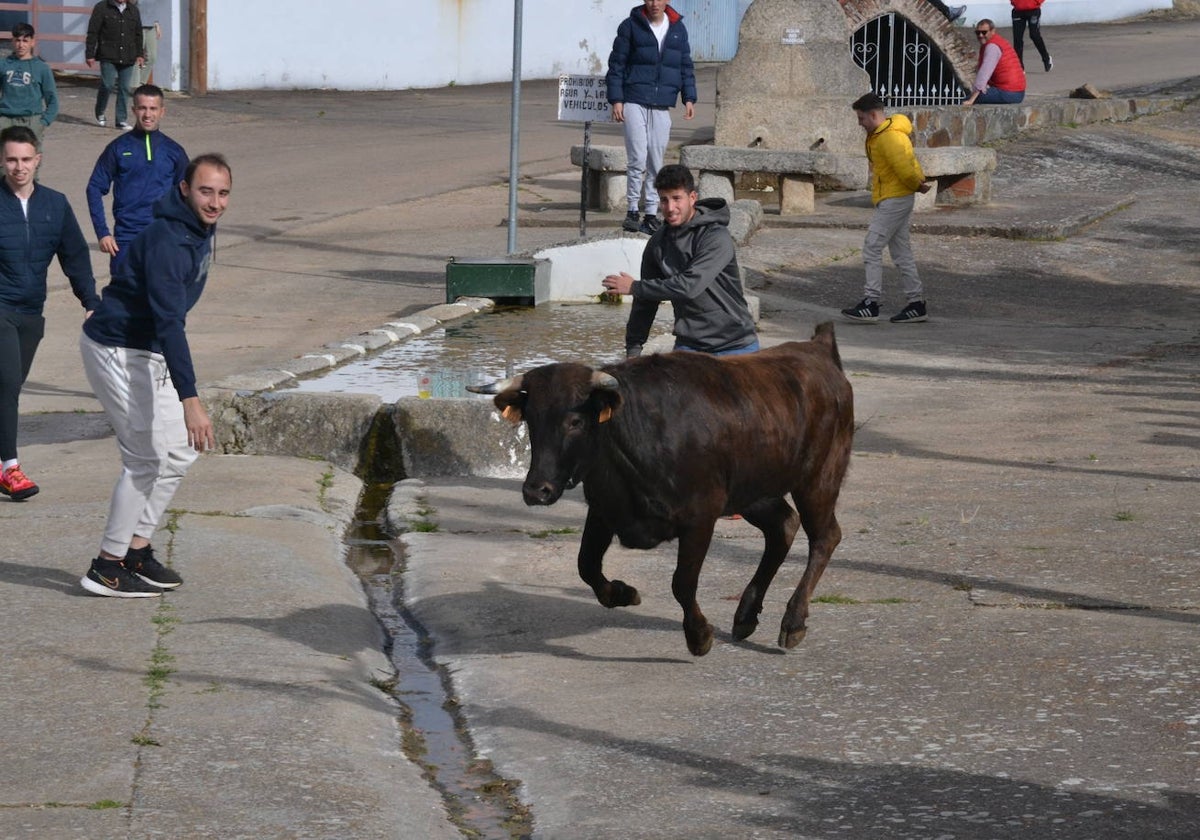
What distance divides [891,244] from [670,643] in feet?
27.3

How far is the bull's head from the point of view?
5.88m

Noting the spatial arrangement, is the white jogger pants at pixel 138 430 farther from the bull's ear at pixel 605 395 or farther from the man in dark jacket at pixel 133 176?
the man in dark jacket at pixel 133 176

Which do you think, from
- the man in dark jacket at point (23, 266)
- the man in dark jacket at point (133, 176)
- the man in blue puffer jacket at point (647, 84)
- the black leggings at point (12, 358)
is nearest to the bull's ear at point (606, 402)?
the man in dark jacket at point (23, 266)

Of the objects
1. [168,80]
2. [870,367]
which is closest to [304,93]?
[168,80]

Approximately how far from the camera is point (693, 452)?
20.1 feet

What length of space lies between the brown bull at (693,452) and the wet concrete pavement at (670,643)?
13.1 inches

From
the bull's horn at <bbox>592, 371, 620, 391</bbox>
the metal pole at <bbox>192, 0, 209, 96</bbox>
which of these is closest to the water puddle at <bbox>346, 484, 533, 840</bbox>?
the bull's horn at <bbox>592, 371, 620, 391</bbox>

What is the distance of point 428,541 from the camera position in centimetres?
813

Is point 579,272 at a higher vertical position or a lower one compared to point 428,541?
higher

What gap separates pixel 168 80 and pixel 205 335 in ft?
59.7

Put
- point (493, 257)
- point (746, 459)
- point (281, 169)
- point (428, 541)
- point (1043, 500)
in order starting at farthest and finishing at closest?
point (281, 169) < point (493, 257) < point (1043, 500) < point (428, 541) < point (746, 459)

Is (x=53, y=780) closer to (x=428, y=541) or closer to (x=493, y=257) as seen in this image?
(x=428, y=541)

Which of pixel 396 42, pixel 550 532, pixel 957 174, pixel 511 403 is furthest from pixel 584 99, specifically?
pixel 396 42

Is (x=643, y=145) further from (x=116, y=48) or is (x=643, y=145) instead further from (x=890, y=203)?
(x=116, y=48)
